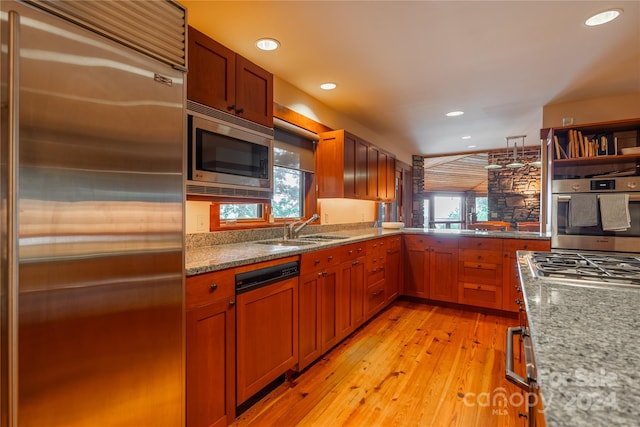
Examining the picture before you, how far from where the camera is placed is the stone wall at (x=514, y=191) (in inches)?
269

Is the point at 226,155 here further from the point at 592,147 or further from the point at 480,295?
the point at 592,147

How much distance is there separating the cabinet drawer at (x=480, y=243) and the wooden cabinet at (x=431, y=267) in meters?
0.09

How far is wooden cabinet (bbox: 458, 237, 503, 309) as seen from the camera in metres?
3.55

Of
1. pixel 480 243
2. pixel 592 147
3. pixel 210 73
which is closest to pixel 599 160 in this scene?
pixel 592 147

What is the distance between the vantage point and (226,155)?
6.40ft

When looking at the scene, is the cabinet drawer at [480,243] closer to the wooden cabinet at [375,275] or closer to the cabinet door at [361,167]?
the wooden cabinet at [375,275]

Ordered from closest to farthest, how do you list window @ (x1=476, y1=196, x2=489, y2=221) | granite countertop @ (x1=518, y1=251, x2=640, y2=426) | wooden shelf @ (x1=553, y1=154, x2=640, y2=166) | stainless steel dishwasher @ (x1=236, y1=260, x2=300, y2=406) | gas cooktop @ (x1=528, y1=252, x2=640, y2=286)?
1. granite countertop @ (x1=518, y1=251, x2=640, y2=426)
2. gas cooktop @ (x1=528, y1=252, x2=640, y2=286)
3. stainless steel dishwasher @ (x1=236, y1=260, x2=300, y2=406)
4. wooden shelf @ (x1=553, y1=154, x2=640, y2=166)
5. window @ (x1=476, y1=196, x2=489, y2=221)

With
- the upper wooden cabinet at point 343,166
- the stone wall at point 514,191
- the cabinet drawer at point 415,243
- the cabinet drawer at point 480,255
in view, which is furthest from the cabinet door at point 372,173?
the stone wall at point 514,191

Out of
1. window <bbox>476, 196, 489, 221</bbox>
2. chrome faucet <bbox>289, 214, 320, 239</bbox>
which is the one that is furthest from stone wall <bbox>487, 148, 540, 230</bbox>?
chrome faucet <bbox>289, 214, 320, 239</bbox>

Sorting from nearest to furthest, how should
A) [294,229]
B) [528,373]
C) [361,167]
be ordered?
[528,373]
[294,229]
[361,167]

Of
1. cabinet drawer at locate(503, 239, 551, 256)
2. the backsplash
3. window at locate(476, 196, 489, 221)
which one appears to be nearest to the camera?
the backsplash

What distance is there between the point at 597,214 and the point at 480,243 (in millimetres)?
1053

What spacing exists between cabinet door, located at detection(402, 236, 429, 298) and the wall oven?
130 cm

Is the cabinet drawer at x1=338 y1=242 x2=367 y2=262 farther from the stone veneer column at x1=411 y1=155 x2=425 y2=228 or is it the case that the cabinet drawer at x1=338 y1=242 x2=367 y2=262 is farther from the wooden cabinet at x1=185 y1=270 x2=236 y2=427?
the stone veneer column at x1=411 y1=155 x2=425 y2=228
